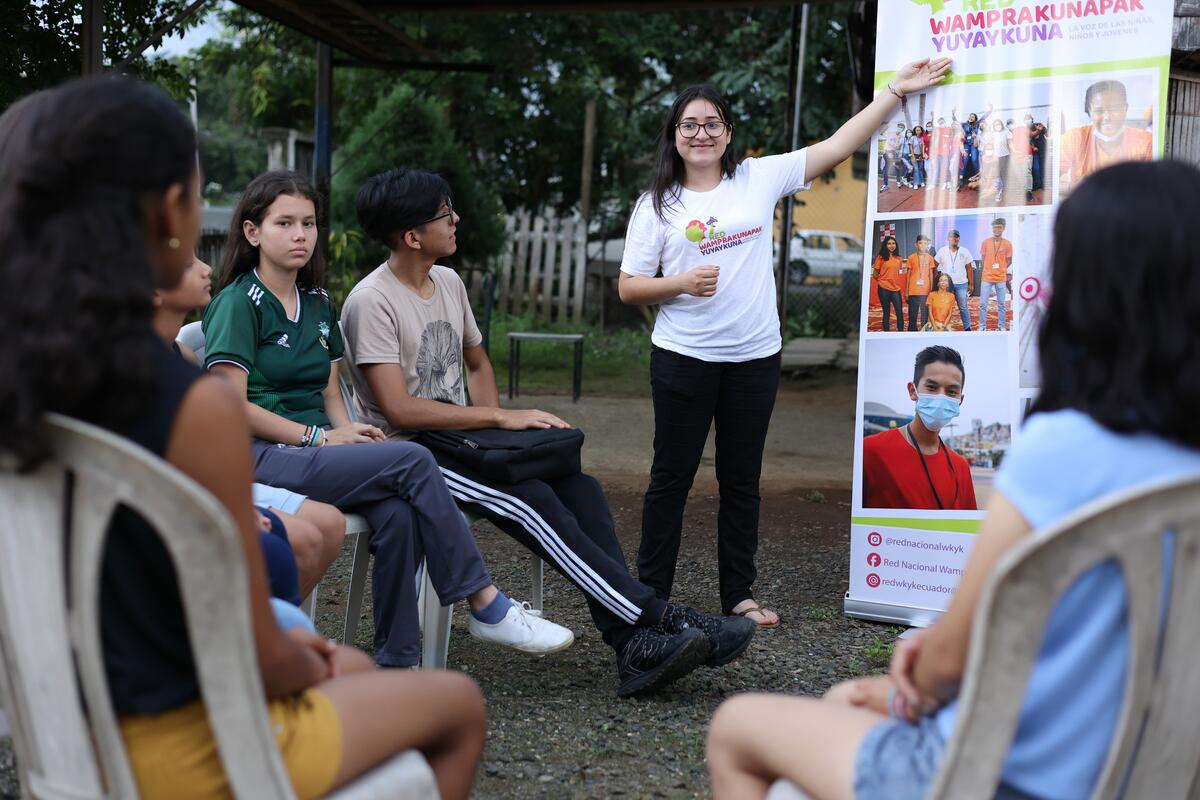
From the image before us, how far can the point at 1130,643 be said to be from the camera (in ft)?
4.56

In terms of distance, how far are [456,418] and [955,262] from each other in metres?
1.63

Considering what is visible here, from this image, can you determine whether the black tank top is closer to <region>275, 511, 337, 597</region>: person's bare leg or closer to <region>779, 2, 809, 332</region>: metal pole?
<region>275, 511, 337, 597</region>: person's bare leg

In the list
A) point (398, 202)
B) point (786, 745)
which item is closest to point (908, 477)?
point (398, 202)

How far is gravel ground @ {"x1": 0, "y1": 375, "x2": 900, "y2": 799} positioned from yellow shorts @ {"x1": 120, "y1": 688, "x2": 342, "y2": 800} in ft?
4.11

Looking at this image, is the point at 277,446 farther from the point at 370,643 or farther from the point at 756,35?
the point at 756,35

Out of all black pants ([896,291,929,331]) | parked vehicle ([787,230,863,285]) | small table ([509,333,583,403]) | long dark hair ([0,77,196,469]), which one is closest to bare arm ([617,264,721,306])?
black pants ([896,291,929,331])

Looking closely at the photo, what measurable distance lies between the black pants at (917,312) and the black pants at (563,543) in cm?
128

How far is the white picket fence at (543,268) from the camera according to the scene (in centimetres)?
1445

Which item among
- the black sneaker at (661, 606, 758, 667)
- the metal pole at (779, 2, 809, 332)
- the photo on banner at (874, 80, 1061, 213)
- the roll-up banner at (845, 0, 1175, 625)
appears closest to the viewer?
the black sneaker at (661, 606, 758, 667)

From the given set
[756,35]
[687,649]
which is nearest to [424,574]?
[687,649]

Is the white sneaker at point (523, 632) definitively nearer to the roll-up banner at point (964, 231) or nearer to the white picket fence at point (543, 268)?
the roll-up banner at point (964, 231)

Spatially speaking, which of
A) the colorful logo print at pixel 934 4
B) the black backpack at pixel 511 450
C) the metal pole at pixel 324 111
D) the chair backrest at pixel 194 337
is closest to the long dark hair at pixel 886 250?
the colorful logo print at pixel 934 4

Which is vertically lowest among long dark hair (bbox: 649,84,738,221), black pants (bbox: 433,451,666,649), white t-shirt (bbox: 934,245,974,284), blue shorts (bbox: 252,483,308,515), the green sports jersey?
black pants (bbox: 433,451,666,649)

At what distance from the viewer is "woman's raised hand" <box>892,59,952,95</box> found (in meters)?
3.71
